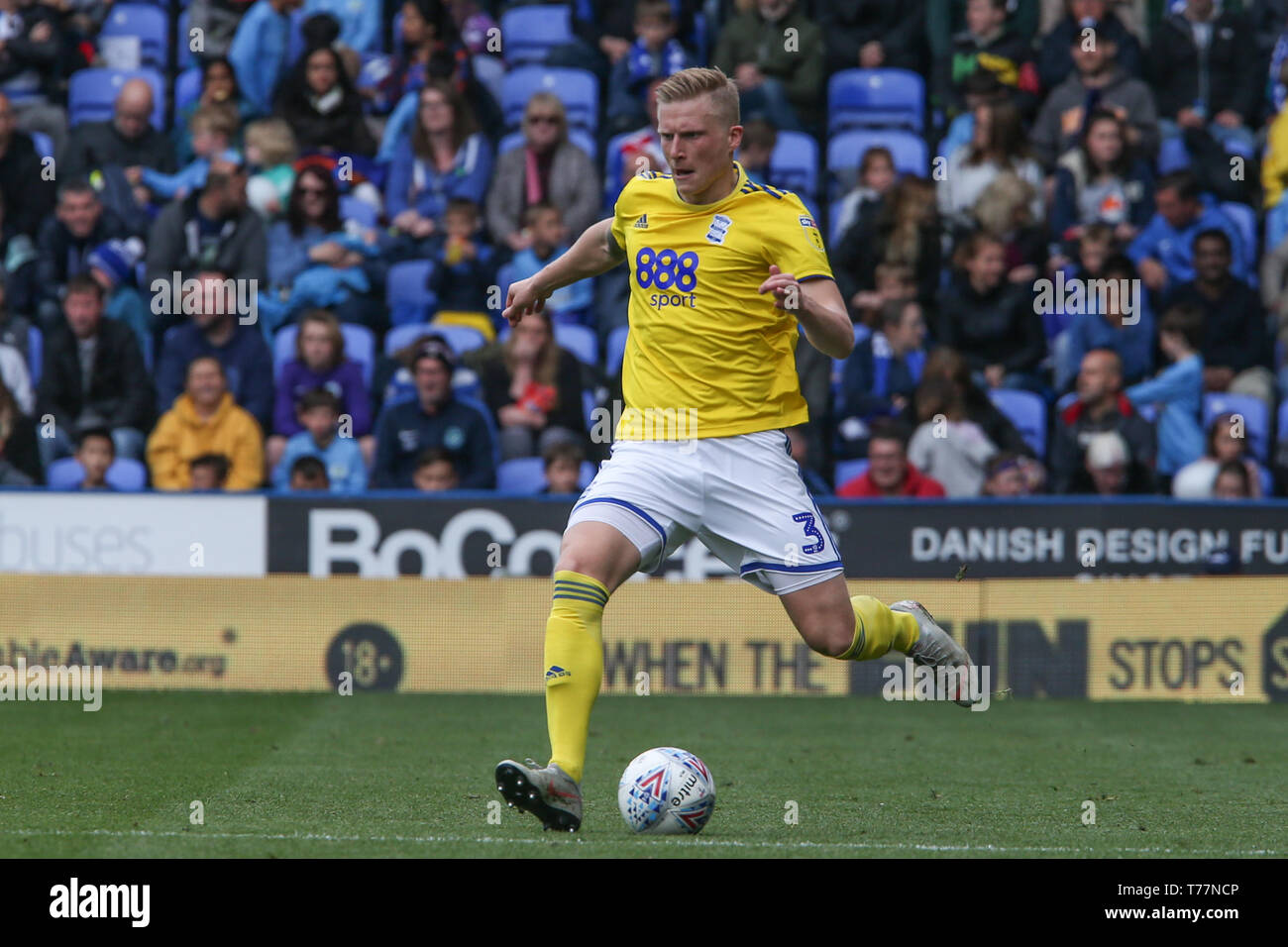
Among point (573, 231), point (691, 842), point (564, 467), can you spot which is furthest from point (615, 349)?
point (691, 842)

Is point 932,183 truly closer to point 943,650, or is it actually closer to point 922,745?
point 922,745

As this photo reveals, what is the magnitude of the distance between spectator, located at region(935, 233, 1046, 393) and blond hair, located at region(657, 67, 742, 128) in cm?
726

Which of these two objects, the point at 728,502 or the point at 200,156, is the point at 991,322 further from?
the point at 728,502

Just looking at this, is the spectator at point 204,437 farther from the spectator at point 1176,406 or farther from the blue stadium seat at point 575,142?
the spectator at point 1176,406

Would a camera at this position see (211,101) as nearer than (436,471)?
No

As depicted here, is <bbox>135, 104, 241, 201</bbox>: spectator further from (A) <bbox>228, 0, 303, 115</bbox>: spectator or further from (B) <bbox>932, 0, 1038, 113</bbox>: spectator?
(B) <bbox>932, 0, 1038, 113</bbox>: spectator

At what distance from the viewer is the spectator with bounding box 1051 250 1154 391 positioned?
43.1ft

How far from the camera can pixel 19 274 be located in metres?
13.9

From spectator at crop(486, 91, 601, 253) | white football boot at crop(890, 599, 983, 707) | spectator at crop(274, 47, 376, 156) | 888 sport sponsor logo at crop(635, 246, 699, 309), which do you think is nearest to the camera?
888 sport sponsor logo at crop(635, 246, 699, 309)

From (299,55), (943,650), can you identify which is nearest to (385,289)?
(299,55)

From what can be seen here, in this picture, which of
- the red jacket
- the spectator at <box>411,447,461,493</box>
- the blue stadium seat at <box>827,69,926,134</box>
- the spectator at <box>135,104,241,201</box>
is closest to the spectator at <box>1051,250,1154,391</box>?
the red jacket

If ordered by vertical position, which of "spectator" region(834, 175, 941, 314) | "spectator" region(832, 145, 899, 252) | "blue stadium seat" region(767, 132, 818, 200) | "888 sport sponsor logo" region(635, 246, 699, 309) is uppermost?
"blue stadium seat" region(767, 132, 818, 200)

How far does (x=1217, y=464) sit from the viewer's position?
12.4m

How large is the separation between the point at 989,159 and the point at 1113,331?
5.48 feet
